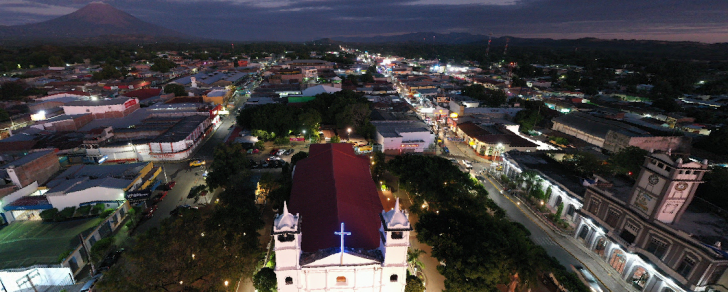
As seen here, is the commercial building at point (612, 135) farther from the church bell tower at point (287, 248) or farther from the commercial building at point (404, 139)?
the church bell tower at point (287, 248)

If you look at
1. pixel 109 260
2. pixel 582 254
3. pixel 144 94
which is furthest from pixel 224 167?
pixel 144 94

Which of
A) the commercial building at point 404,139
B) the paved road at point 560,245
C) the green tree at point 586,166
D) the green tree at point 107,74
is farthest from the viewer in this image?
the green tree at point 107,74

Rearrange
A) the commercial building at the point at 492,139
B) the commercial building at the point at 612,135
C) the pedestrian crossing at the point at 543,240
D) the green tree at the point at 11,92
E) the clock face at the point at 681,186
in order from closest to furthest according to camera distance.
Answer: the clock face at the point at 681,186 → the pedestrian crossing at the point at 543,240 → the commercial building at the point at 612,135 → the commercial building at the point at 492,139 → the green tree at the point at 11,92

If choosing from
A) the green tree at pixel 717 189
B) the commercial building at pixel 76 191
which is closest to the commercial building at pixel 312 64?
the commercial building at pixel 76 191

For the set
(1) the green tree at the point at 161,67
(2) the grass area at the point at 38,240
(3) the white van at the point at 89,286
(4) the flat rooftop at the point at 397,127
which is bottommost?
(3) the white van at the point at 89,286

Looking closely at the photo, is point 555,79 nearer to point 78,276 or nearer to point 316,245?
point 316,245

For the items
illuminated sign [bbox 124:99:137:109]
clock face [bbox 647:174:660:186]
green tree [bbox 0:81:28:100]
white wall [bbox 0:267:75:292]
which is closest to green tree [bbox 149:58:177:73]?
green tree [bbox 0:81:28:100]

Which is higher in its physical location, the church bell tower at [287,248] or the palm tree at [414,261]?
the church bell tower at [287,248]
